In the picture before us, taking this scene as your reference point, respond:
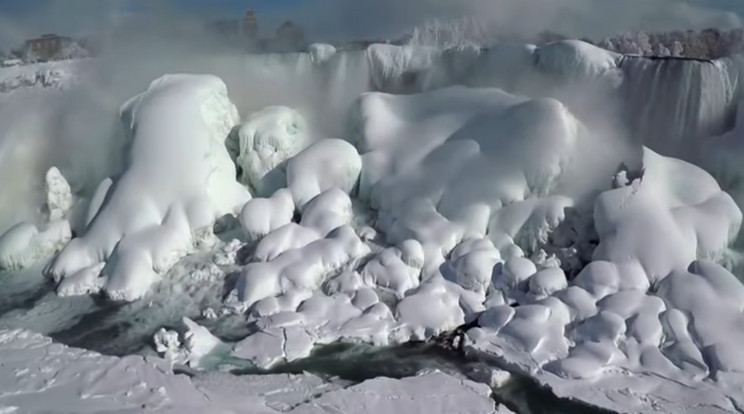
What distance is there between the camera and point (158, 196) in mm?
6250

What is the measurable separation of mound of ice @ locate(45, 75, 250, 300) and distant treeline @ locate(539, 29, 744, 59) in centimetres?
344

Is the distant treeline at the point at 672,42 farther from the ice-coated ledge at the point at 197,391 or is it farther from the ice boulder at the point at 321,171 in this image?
the ice-coated ledge at the point at 197,391

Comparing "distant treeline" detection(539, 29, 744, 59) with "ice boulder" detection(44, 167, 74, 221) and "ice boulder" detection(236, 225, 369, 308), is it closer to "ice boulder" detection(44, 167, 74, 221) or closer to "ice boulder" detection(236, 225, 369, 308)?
"ice boulder" detection(236, 225, 369, 308)

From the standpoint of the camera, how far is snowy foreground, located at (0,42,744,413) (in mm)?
4398

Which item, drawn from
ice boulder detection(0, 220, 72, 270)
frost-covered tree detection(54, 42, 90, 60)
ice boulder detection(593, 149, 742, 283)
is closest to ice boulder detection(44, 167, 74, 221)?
ice boulder detection(0, 220, 72, 270)

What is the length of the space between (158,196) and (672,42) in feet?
16.7

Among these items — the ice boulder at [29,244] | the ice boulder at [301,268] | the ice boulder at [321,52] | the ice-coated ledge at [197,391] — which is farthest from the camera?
the ice boulder at [321,52]

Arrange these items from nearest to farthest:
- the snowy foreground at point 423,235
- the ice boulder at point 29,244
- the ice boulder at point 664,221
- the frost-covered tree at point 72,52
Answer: the snowy foreground at point 423,235
the ice boulder at point 664,221
the ice boulder at point 29,244
the frost-covered tree at point 72,52

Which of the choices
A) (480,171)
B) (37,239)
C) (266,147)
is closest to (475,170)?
(480,171)

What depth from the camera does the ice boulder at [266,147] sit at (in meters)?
6.85

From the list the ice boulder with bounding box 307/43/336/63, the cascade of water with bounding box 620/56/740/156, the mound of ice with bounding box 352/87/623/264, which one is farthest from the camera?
the ice boulder with bounding box 307/43/336/63

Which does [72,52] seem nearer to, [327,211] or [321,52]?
[321,52]

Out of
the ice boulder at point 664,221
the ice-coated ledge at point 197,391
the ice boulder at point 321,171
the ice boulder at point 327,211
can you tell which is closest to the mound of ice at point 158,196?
the ice boulder at point 321,171

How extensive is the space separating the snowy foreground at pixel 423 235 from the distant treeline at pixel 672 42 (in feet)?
2.26
